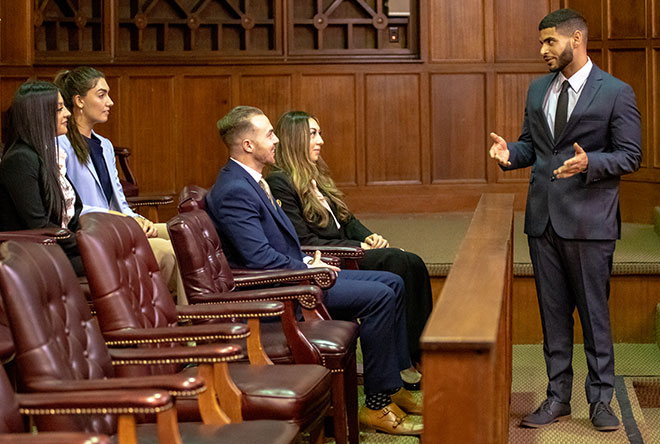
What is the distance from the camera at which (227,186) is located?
3.67m

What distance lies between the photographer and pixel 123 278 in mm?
2643

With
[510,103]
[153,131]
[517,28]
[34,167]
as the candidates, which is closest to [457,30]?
[517,28]

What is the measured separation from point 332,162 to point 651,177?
2.26m

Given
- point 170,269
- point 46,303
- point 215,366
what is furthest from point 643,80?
point 46,303

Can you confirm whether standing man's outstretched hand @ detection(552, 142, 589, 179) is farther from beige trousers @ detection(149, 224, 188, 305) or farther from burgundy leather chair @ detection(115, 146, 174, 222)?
burgundy leather chair @ detection(115, 146, 174, 222)

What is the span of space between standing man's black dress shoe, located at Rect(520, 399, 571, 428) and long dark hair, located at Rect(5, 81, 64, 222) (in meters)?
2.04

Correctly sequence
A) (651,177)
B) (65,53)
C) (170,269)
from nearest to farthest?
(170,269) < (651,177) < (65,53)

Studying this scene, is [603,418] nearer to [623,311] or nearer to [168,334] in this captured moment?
[623,311]

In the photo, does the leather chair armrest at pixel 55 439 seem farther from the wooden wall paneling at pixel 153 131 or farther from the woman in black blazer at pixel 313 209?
the wooden wall paneling at pixel 153 131

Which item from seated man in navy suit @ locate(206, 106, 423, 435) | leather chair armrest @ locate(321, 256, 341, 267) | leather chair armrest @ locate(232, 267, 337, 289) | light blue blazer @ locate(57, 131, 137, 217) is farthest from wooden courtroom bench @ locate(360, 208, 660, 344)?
light blue blazer @ locate(57, 131, 137, 217)

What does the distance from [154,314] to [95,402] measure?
85cm

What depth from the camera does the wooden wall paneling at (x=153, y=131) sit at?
6949mm

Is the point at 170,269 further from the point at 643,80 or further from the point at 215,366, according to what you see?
the point at 643,80

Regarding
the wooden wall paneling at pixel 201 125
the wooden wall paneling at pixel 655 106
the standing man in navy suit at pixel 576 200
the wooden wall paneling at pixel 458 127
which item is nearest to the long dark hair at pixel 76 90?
the standing man in navy suit at pixel 576 200
